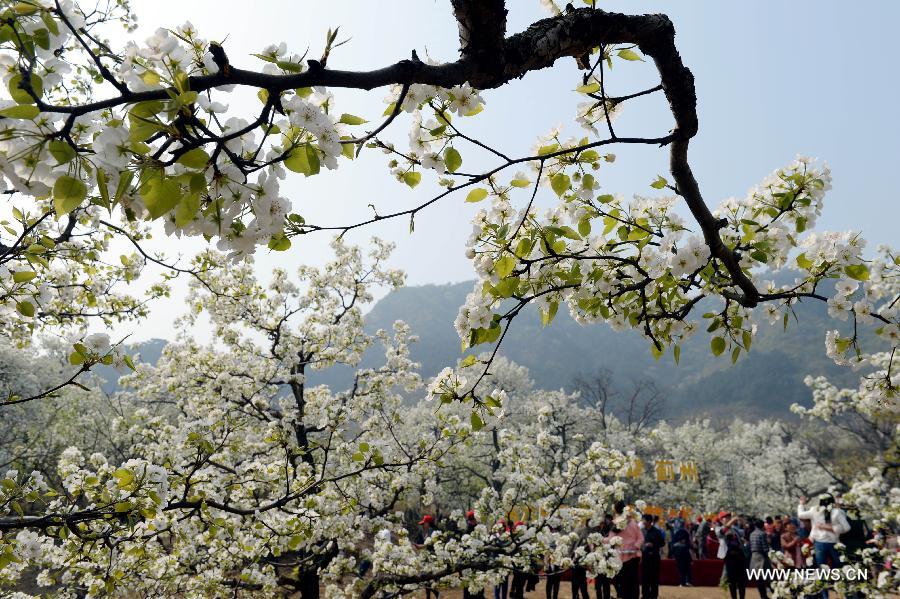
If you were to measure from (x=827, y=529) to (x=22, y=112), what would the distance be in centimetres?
1029

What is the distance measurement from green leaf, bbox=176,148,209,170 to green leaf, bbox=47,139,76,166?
0.59 ft

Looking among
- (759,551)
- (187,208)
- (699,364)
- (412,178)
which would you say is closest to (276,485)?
(412,178)

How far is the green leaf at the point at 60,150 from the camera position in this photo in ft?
3.10

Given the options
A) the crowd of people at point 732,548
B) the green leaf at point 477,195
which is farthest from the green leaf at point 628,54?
the crowd of people at point 732,548

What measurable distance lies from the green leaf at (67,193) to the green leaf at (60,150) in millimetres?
35

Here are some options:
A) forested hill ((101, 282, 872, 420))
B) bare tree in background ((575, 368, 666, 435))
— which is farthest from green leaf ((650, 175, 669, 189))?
forested hill ((101, 282, 872, 420))

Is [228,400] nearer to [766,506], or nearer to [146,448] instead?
[146,448]

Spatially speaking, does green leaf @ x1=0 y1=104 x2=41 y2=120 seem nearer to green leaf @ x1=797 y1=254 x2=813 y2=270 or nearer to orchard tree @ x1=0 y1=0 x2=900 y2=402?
orchard tree @ x1=0 y1=0 x2=900 y2=402

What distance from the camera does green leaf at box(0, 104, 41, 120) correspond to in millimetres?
890

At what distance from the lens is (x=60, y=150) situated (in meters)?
0.95

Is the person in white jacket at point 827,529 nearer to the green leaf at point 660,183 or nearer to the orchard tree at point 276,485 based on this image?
the orchard tree at point 276,485

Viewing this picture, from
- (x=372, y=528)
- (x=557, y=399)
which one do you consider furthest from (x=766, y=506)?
(x=372, y=528)

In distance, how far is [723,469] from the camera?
46094 millimetres

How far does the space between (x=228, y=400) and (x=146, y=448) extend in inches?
85.2
